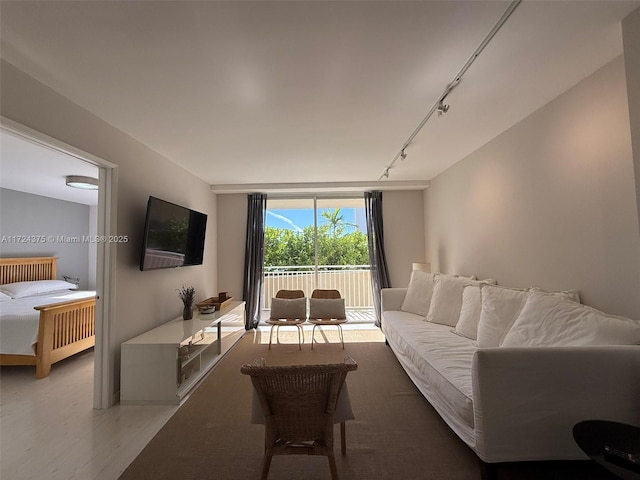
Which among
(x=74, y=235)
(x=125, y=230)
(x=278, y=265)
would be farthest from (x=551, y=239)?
(x=74, y=235)

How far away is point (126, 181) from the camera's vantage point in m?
2.78

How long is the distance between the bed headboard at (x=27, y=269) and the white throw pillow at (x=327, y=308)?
4.88 m

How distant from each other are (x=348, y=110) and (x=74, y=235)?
20.3 feet

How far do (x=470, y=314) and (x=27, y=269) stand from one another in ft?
22.3

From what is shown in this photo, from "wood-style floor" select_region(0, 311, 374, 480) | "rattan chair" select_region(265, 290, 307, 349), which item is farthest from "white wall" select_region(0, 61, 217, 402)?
"rattan chair" select_region(265, 290, 307, 349)

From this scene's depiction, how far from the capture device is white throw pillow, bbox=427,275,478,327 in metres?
3.14

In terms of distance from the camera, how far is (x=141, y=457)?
1837 millimetres

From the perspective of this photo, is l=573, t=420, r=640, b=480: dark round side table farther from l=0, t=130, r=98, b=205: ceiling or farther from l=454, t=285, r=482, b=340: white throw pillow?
l=0, t=130, r=98, b=205: ceiling

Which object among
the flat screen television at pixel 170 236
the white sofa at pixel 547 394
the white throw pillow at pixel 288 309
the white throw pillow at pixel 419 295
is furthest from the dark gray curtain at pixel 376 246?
the white sofa at pixel 547 394

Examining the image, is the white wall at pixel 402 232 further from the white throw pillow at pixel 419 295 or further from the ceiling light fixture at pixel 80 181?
the ceiling light fixture at pixel 80 181

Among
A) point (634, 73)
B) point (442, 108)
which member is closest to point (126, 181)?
point (442, 108)

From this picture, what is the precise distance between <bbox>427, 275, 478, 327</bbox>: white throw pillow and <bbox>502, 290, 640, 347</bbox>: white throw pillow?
100cm

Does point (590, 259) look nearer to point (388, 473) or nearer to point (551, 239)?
point (551, 239)

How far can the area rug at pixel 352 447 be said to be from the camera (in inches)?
65.7
